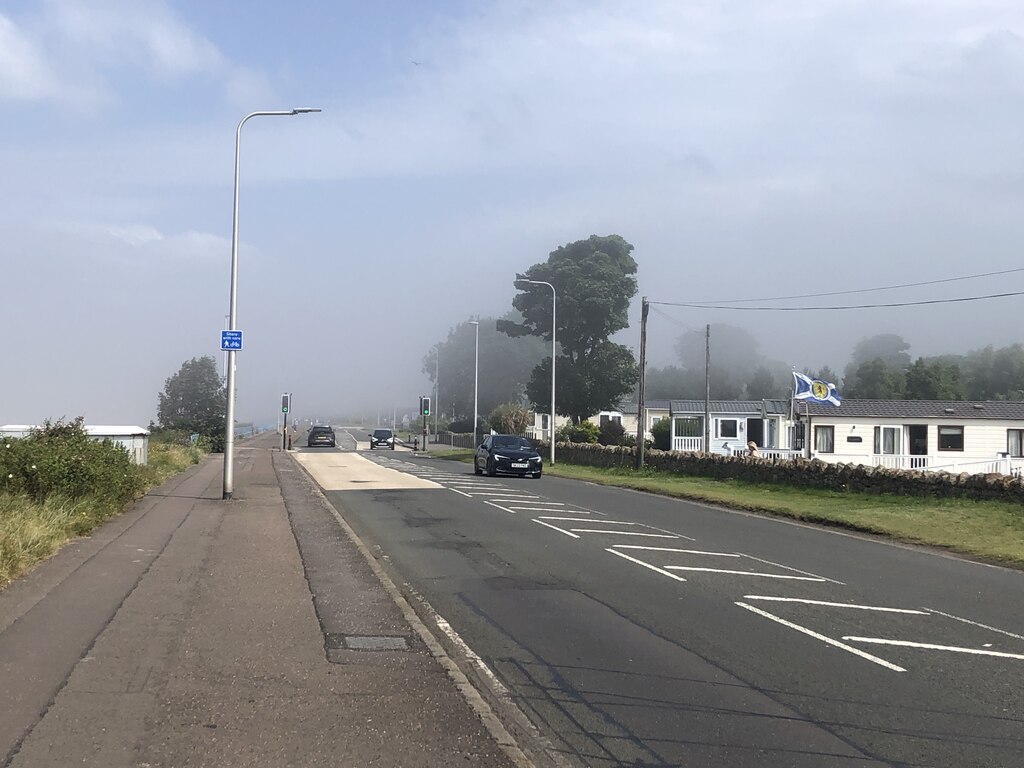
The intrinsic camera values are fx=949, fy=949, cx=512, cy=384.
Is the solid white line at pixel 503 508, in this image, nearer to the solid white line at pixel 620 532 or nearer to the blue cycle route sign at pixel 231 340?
the solid white line at pixel 620 532

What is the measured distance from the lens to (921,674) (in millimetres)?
7203

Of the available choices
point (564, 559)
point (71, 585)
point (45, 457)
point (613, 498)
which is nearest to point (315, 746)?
point (71, 585)

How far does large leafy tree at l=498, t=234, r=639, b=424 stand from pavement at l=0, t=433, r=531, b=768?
5741 cm

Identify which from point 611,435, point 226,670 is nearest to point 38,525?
point 226,670

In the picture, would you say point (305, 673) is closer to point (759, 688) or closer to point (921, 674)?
point (759, 688)

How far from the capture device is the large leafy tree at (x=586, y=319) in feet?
227

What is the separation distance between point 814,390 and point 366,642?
3303cm

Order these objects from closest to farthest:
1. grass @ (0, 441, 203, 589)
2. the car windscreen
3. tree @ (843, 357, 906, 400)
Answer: grass @ (0, 441, 203, 589)
the car windscreen
tree @ (843, 357, 906, 400)

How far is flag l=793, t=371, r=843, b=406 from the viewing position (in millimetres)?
37625

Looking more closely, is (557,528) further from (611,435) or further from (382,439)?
Answer: (382,439)

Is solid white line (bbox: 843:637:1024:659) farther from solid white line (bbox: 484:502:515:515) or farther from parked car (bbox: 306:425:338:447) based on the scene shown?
parked car (bbox: 306:425:338:447)

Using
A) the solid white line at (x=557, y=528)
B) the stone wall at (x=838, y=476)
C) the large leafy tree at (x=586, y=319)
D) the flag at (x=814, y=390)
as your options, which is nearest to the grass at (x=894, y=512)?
the stone wall at (x=838, y=476)

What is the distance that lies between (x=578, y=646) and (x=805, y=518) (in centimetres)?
1267

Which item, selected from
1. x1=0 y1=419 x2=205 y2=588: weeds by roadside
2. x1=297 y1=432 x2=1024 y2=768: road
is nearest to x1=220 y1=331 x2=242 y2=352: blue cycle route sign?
x1=0 y1=419 x2=205 y2=588: weeds by roadside
